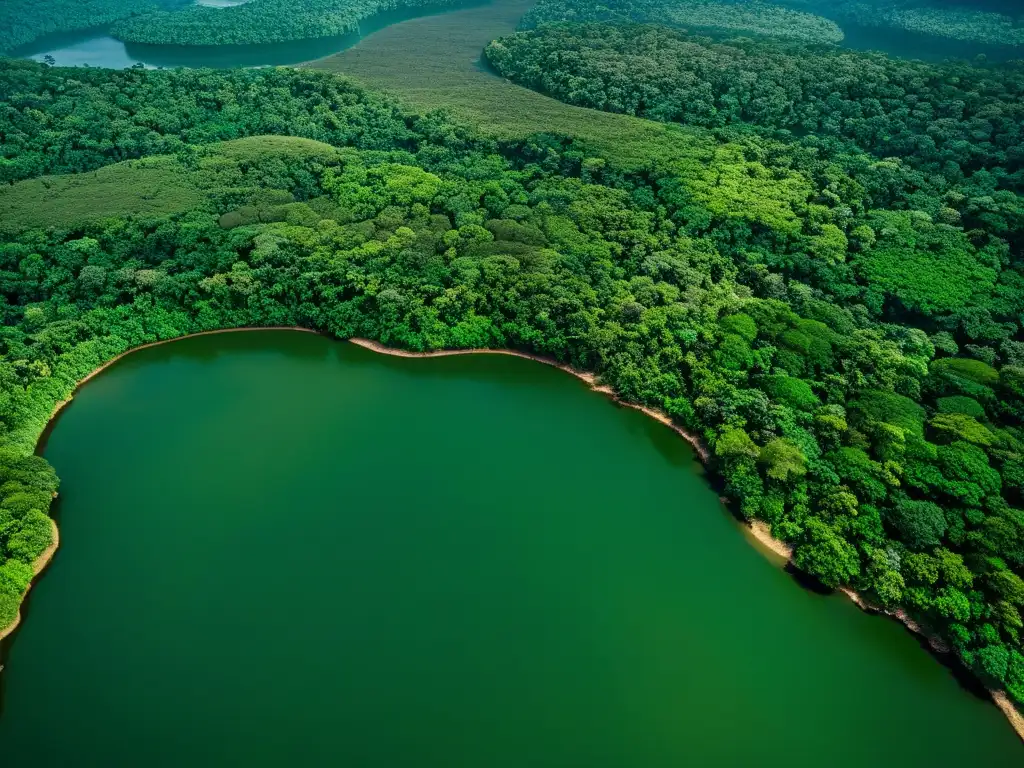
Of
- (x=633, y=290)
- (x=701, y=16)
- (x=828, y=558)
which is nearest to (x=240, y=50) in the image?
(x=701, y=16)

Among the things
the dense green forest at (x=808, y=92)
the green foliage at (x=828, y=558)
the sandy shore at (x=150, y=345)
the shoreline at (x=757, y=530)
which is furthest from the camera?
the dense green forest at (x=808, y=92)

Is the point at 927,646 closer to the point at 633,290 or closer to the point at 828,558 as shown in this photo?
the point at 828,558

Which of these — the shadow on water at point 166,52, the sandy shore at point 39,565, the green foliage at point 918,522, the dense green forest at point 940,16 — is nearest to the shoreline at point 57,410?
the sandy shore at point 39,565

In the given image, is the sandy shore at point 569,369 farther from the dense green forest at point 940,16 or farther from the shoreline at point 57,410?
the dense green forest at point 940,16

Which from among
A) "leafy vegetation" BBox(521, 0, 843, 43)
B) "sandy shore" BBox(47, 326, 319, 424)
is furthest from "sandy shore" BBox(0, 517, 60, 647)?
"leafy vegetation" BBox(521, 0, 843, 43)

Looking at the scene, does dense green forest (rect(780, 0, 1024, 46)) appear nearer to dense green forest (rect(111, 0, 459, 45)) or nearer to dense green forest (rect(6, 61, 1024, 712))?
dense green forest (rect(6, 61, 1024, 712))
